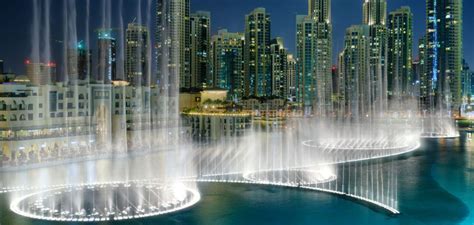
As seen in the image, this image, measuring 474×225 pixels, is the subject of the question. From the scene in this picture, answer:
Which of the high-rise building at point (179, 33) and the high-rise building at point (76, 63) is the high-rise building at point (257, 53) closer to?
the high-rise building at point (179, 33)

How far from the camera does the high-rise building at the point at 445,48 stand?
266 ft

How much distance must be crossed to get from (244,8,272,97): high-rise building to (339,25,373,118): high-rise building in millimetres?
11673

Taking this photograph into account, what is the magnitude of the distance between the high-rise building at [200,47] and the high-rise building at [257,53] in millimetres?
5919

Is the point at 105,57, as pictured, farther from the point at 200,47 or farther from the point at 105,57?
the point at 200,47

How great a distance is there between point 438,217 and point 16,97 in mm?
21948

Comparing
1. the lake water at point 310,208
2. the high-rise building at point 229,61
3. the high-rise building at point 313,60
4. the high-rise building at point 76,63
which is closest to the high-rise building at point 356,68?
the high-rise building at point 313,60

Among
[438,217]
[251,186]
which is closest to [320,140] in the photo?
[251,186]

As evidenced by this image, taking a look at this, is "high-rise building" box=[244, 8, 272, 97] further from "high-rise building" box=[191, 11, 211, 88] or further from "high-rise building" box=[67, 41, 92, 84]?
"high-rise building" box=[67, 41, 92, 84]

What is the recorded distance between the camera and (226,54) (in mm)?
80938

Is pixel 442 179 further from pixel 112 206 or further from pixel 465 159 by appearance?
pixel 112 206

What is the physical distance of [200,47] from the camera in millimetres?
76125

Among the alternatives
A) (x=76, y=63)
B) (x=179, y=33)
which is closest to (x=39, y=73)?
(x=76, y=63)

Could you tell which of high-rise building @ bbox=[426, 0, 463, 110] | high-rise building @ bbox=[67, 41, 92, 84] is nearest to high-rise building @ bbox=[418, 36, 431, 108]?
high-rise building @ bbox=[426, 0, 463, 110]

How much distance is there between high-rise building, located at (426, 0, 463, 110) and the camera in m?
81.0
